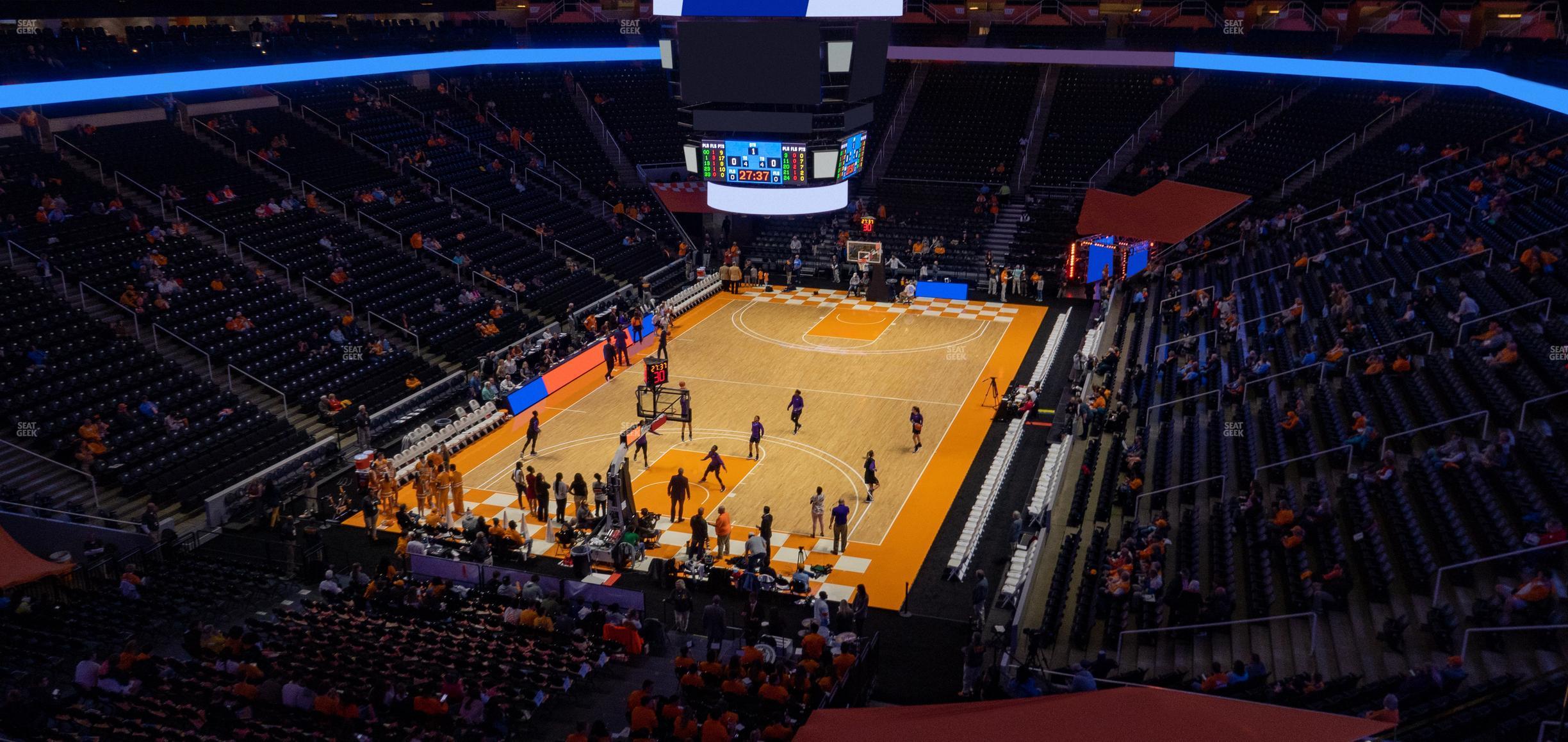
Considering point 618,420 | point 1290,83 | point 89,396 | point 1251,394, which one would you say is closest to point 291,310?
point 89,396

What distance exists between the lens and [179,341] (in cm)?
2733

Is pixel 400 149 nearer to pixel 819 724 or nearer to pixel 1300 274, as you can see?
pixel 1300 274

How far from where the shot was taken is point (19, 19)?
30.4 meters

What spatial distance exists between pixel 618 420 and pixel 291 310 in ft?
28.2

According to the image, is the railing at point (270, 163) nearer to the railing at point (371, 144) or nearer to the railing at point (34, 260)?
the railing at point (371, 144)

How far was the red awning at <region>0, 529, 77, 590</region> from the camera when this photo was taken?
1855 cm

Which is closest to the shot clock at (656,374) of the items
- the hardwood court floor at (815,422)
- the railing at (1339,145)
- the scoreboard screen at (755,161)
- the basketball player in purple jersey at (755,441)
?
the hardwood court floor at (815,422)

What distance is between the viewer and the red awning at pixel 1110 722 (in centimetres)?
1000

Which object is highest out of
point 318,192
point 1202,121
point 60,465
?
point 1202,121

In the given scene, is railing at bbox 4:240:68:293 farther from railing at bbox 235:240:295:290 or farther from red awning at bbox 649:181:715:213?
red awning at bbox 649:181:715:213

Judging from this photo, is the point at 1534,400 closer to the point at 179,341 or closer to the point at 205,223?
the point at 179,341

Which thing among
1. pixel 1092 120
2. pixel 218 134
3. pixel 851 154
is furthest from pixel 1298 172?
pixel 218 134

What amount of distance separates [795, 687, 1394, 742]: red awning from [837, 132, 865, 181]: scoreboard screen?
18.0 metres

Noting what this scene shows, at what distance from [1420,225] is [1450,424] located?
1272 cm
